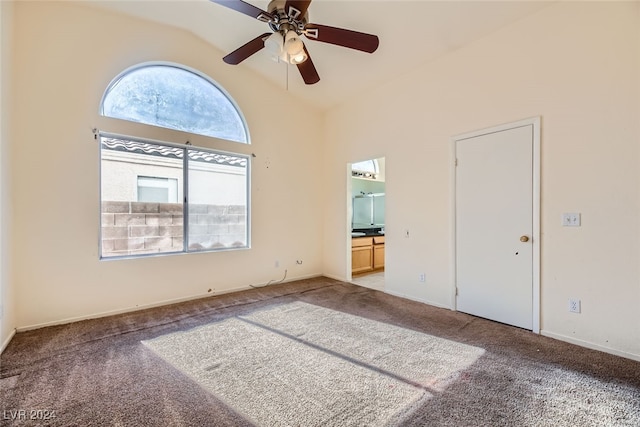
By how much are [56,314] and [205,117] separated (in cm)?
284

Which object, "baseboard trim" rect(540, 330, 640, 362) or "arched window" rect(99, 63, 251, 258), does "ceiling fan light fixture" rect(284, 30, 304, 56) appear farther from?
"baseboard trim" rect(540, 330, 640, 362)

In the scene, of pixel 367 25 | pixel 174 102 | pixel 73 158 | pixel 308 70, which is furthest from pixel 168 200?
pixel 367 25

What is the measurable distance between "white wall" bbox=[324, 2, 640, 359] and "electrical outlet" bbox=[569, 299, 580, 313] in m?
0.04

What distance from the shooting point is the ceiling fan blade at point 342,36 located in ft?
7.45

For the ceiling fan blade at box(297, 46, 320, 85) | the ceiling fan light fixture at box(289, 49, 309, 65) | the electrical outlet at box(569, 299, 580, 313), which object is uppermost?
the ceiling fan blade at box(297, 46, 320, 85)

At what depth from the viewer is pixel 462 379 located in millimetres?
1939

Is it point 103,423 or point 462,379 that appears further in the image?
point 462,379

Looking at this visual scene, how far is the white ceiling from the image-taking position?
8.99ft

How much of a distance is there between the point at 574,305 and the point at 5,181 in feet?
17.0

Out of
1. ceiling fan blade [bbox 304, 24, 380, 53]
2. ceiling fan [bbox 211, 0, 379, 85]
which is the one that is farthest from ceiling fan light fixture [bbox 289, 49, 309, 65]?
ceiling fan blade [bbox 304, 24, 380, 53]

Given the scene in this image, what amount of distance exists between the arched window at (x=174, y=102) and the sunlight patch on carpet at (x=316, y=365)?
2.59 m

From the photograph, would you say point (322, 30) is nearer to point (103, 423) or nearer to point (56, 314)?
point (103, 423)

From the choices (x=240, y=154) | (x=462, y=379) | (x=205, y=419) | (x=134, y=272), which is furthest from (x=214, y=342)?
(x=240, y=154)

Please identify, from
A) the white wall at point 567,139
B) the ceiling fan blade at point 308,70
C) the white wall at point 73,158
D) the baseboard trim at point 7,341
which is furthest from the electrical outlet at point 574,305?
the baseboard trim at point 7,341
